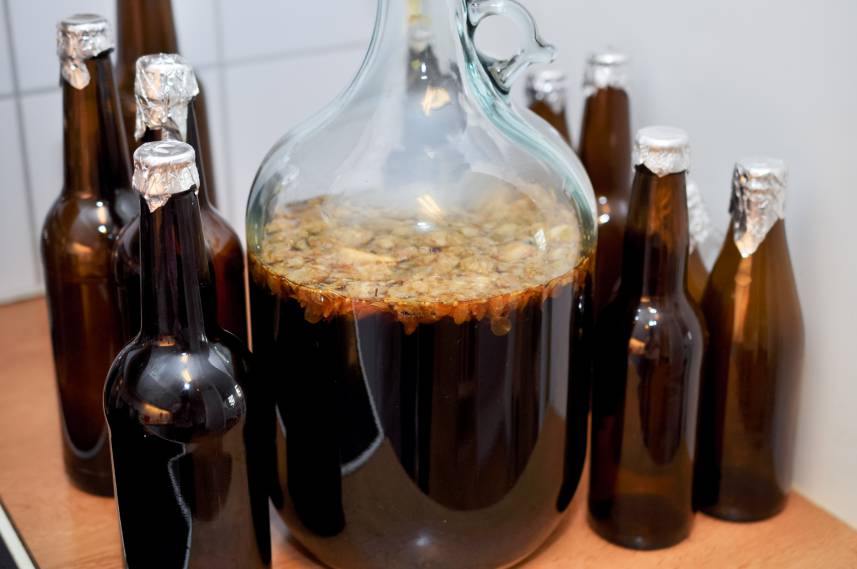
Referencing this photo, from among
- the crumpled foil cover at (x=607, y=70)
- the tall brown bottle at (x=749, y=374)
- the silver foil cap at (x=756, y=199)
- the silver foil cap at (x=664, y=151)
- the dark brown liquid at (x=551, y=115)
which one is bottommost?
the tall brown bottle at (x=749, y=374)

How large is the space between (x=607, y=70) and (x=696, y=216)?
0.47 ft

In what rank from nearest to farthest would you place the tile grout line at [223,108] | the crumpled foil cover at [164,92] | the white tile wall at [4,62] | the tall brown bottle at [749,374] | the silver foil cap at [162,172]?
the silver foil cap at [162,172] < the crumpled foil cover at [164,92] < the tall brown bottle at [749,374] < the white tile wall at [4,62] < the tile grout line at [223,108]

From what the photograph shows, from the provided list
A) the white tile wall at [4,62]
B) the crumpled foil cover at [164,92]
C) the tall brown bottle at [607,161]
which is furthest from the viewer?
the white tile wall at [4,62]

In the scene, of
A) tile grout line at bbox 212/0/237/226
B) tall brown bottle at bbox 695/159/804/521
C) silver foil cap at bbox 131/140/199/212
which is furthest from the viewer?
tile grout line at bbox 212/0/237/226

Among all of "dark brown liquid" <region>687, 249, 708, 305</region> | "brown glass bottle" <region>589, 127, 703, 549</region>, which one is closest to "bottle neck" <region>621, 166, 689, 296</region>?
"brown glass bottle" <region>589, 127, 703, 549</region>

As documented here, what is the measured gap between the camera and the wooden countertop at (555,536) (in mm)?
808

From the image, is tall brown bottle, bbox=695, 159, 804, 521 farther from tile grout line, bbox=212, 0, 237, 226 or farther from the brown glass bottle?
tile grout line, bbox=212, 0, 237, 226

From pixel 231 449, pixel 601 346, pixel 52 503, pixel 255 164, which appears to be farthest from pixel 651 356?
pixel 255 164

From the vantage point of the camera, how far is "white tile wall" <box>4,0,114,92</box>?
107cm

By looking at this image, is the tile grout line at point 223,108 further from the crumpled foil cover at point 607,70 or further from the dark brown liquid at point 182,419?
the dark brown liquid at point 182,419

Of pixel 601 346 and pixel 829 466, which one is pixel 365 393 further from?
pixel 829 466

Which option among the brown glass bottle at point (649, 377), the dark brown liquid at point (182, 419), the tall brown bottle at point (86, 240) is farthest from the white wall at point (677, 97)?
the dark brown liquid at point (182, 419)

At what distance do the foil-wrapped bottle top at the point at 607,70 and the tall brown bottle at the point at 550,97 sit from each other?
5 centimetres

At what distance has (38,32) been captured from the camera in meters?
1.08
